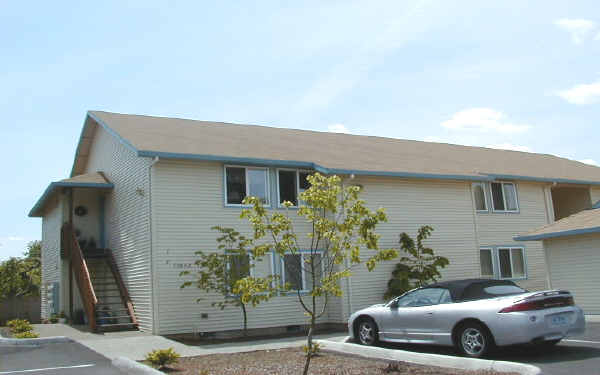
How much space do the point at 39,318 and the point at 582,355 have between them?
2396 cm

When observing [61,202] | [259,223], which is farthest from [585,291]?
[61,202]

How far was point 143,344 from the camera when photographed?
1414 cm

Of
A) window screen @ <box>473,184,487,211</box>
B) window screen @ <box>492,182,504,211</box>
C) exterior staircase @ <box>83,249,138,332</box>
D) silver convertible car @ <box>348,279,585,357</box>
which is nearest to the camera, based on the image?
silver convertible car @ <box>348,279,585,357</box>

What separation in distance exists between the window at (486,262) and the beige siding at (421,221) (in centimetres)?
81

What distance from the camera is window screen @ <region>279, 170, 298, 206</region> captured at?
59.5 feet

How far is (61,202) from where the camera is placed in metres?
20.8

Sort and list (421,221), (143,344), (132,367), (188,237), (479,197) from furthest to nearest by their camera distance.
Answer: (479,197) < (421,221) < (188,237) < (143,344) < (132,367)

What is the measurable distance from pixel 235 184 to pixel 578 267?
396 inches

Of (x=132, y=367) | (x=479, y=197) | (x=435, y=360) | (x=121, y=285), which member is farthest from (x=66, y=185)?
(x=479, y=197)

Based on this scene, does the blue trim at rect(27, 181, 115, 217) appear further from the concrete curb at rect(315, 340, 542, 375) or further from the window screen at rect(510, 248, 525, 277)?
the window screen at rect(510, 248, 525, 277)

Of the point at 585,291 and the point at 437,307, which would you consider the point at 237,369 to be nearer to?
the point at 437,307

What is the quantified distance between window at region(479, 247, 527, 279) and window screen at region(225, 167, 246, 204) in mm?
8872

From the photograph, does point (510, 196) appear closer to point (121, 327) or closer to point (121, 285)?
point (121, 285)


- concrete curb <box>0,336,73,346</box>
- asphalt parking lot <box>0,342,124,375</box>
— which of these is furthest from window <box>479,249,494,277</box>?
concrete curb <box>0,336,73,346</box>
